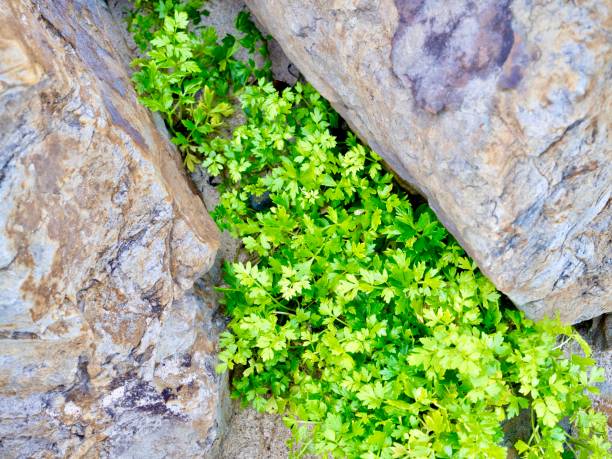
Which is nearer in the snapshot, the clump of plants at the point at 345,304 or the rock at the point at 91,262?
the rock at the point at 91,262

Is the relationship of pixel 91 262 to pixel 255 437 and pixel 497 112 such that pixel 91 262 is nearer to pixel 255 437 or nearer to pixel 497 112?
pixel 255 437

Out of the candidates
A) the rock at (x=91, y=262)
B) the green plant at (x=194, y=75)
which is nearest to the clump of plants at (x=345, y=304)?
the green plant at (x=194, y=75)

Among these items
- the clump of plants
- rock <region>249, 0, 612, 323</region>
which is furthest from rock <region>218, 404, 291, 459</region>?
rock <region>249, 0, 612, 323</region>

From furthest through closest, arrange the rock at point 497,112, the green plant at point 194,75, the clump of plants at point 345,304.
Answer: the green plant at point 194,75, the clump of plants at point 345,304, the rock at point 497,112

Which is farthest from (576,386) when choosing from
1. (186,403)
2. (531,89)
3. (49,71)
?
(49,71)

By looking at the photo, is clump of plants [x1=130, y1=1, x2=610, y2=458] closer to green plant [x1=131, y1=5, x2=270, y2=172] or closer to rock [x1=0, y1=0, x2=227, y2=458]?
green plant [x1=131, y1=5, x2=270, y2=172]

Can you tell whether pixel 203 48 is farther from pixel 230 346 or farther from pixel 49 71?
pixel 230 346

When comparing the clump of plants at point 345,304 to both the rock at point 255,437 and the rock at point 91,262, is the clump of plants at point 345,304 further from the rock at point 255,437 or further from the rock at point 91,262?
the rock at point 91,262
